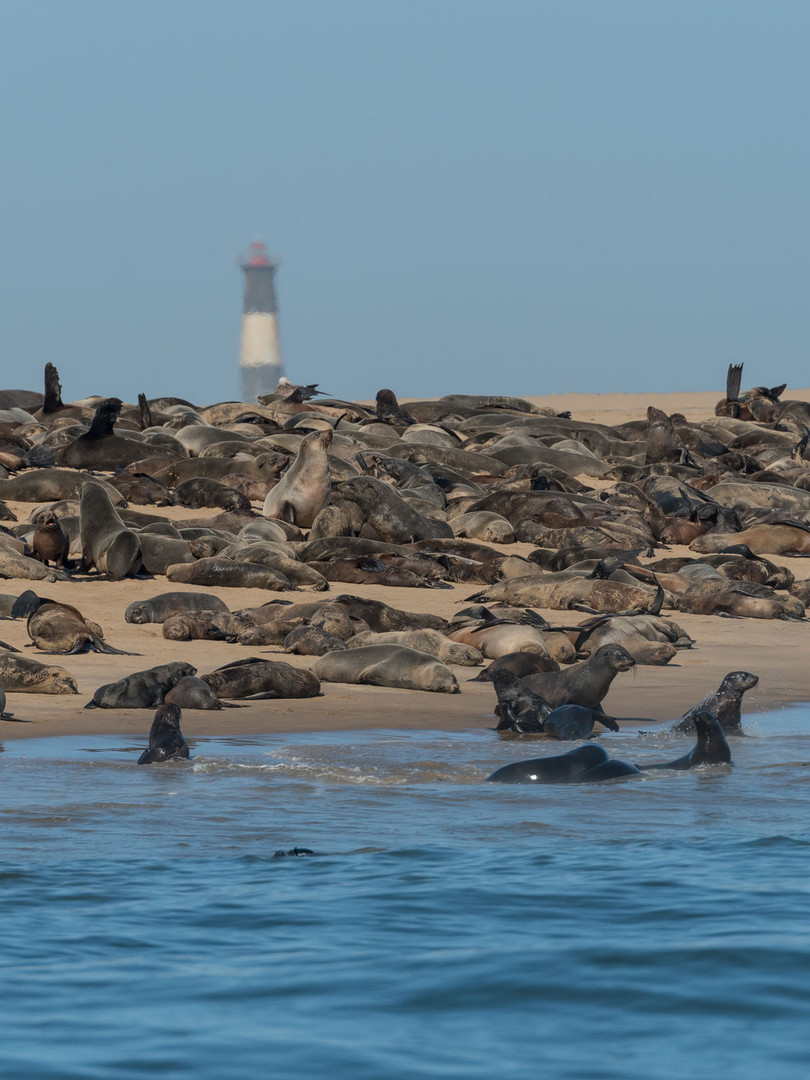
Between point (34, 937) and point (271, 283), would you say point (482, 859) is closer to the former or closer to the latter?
point (34, 937)

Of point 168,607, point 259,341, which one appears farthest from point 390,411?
point 259,341

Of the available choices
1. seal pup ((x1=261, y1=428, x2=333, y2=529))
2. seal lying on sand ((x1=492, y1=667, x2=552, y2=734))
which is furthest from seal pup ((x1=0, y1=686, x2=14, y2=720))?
seal pup ((x1=261, y1=428, x2=333, y2=529))

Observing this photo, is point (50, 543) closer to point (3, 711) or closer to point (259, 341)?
point (3, 711)

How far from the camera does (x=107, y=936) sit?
4.46 m

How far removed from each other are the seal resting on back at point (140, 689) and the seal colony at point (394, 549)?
0.01 m

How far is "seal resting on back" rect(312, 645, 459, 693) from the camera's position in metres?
9.03

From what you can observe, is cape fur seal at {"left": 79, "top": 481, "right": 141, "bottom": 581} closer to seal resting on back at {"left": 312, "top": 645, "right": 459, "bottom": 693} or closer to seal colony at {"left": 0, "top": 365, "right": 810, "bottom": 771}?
seal colony at {"left": 0, "top": 365, "right": 810, "bottom": 771}

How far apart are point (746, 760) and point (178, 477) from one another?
33.4ft

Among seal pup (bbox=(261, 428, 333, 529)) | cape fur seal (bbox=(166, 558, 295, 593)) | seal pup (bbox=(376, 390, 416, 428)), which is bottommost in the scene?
cape fur seal (bbox=(166, 558, 295, 593))

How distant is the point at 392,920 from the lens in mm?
4711

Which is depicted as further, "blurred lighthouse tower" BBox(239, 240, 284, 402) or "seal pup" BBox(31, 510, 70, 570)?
"blurred lighthouse tower" BBox(239, 240, 284, 402)

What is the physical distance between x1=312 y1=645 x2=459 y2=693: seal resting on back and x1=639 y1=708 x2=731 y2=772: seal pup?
7.46 ft

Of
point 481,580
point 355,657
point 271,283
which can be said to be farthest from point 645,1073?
point 271,283

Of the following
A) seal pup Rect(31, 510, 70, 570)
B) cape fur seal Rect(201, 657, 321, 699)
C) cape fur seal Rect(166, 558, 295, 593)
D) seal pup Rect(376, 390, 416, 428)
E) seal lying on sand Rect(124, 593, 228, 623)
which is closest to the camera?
cape fur seal Rect(201, 657, 321, 699)
